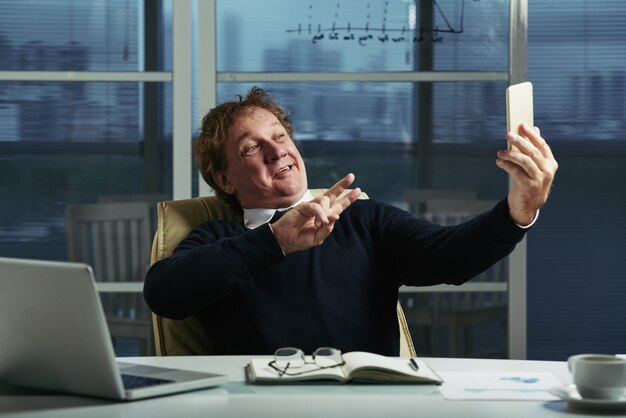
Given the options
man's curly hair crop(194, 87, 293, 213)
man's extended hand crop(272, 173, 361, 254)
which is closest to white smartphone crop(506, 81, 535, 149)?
man's extended hand crop(272, 173, 361, 254)

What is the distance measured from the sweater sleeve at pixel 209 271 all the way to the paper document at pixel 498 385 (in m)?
0.49

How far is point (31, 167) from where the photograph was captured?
12.6 ft

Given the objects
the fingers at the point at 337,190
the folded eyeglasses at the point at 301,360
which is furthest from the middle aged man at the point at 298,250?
the folded eyeglasses at the point at 301,360

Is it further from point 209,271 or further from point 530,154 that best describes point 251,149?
point 530,154

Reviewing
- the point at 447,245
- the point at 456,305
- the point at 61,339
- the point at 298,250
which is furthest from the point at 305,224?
the point at 456,305

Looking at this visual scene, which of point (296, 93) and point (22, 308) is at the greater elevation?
point (296, 93)

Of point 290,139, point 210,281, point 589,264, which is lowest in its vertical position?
point 589,264

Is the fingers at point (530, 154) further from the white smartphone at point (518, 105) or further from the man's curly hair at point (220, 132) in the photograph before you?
the man's curly hair at point (220, 132)

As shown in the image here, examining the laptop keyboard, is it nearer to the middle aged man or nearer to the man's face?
the middle aged man

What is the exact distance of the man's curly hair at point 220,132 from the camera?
93.7 inches

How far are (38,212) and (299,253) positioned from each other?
1.95 m

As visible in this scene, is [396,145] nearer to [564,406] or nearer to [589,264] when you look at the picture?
[589,264]

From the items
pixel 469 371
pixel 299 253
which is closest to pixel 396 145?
pixel 299 253

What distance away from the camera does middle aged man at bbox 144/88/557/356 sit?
1.96 metres
